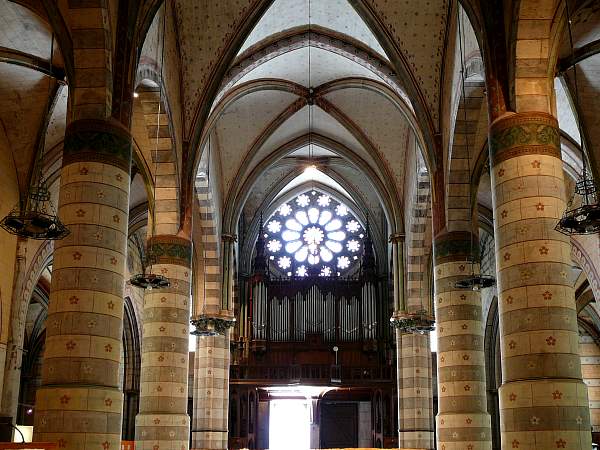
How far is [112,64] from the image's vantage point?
13.2m

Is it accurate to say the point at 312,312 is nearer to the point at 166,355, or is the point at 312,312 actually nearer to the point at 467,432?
the point at 166,355

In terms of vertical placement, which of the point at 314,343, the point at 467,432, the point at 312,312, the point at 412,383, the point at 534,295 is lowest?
the point at 467,432

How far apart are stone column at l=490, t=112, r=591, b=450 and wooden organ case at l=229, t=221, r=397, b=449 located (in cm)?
1803

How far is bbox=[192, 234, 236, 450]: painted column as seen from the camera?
25.2 m

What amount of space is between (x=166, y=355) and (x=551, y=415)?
978cm

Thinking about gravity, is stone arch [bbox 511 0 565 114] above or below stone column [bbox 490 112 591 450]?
above

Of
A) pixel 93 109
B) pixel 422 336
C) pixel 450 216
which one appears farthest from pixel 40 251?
pixel 422 336

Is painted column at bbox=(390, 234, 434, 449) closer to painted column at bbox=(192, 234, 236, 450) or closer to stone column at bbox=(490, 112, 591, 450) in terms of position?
painted column at bbox=(192, 234, 236, 450)

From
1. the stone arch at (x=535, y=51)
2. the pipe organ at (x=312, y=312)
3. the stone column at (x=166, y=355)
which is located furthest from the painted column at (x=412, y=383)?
Answer: the stone arch at (x=535, y=51)

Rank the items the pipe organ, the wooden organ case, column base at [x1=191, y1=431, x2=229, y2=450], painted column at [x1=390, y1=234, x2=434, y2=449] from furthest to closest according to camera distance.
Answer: the pipe organ < the wooden organ case < column base at [x1=191, y1=431, x2=229, y2=450] < painted column at [x1=390, y1=234, x2=434, y2=449]

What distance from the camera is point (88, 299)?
38.9 feet

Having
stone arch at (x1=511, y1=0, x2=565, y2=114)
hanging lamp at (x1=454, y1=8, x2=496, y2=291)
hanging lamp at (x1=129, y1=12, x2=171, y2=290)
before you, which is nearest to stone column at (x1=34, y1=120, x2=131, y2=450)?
hanging lamp at (x1=129, y1=12, x2=171, y2=290)

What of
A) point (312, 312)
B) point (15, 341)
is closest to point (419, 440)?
point (312, 312)

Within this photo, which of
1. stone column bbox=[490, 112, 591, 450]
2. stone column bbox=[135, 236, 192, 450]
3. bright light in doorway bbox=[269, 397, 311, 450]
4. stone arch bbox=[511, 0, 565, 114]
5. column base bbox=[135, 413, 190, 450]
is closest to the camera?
stone column bbox=[490, 112, 591, 450]
